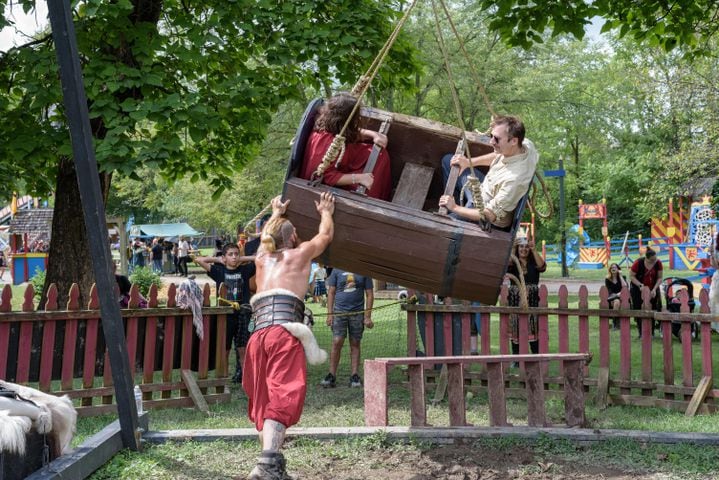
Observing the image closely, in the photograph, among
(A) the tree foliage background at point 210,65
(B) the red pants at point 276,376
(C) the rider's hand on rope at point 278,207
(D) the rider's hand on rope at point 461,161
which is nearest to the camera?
(B) the red pants at point 276,376

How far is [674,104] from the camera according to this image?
2508 cm

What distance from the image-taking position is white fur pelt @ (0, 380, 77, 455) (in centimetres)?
464

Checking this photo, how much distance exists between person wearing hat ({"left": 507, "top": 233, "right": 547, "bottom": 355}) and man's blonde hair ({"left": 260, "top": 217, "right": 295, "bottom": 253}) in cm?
436

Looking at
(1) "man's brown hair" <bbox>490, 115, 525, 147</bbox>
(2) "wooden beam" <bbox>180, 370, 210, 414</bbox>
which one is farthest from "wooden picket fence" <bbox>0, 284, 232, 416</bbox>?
(1) "man's brown hair" <bbox>490, 115, 525, 147</bbox>

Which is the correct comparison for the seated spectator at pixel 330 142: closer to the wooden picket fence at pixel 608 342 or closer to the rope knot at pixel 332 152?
the rope knot at pixel 332 152

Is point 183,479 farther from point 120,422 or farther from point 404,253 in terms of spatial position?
point 404,253

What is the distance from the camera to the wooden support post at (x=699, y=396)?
25.0 feet

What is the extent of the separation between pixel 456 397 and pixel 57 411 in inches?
122

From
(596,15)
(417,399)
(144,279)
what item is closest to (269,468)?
(417,399)

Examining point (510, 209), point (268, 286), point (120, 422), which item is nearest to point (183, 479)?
point (120, 422)

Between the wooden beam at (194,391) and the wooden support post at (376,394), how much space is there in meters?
2.17

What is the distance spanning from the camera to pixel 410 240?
5.28 meters

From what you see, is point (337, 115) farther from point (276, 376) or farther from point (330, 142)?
point (276, 376)

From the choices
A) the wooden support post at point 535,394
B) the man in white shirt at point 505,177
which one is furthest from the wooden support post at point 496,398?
the man in white shirt at point 505,177
